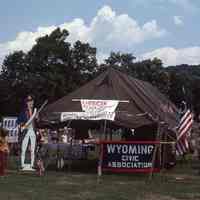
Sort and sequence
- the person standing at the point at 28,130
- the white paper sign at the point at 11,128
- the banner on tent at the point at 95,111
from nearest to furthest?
the banner on tent at the point at 95,111 → the person standing at the point at 28,130 → the white paper sign at the point at 11,128

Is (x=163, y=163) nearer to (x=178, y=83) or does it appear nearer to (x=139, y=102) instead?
(x=139, y=102)

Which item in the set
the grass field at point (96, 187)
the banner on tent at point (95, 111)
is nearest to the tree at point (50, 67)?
the banner on tent at point (95, 111)

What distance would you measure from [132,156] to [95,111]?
2.15 metres

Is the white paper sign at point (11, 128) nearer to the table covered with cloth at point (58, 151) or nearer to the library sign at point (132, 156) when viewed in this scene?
the table covered with cloth at point (58, 151)

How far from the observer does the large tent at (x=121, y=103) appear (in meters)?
16.5

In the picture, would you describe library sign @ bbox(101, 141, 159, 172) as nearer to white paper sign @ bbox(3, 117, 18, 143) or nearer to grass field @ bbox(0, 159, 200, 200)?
grass field @ bbox(0, 159, 200, 200)

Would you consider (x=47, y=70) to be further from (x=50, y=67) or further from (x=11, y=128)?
(x=11, y=128)

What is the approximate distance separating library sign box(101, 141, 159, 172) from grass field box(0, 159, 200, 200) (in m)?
0.34

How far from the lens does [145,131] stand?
20.8 meters

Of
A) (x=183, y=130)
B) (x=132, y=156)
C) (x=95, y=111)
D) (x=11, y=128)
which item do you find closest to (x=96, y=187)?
(x=132, y=156)

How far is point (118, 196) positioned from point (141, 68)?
57.0 metres

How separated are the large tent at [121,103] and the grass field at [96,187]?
1.77 metres

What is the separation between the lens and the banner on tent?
53.5 ft

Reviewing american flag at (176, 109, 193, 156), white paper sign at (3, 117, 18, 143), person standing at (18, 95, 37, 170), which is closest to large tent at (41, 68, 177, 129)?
american flag at (176, 109, 193, 156)
